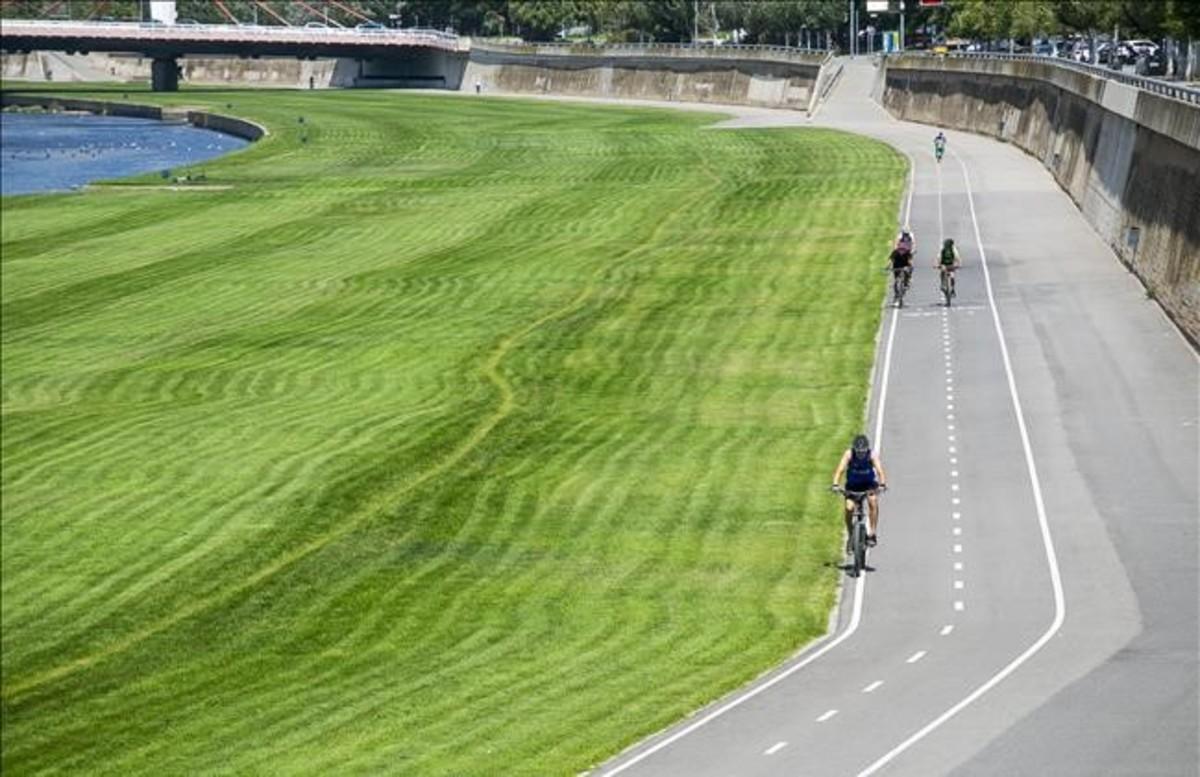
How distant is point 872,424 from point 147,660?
1847 cm

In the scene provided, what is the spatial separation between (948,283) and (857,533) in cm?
2891

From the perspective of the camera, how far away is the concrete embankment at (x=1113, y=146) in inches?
2196

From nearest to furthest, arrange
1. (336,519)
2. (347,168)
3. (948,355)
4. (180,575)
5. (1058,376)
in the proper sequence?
1. (180,575)
2. (336,519)
3. (1058,376)
4. (948,355)
5. (347,168)

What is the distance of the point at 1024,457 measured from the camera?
135 ft

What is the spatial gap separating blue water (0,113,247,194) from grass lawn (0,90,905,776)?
33150mm

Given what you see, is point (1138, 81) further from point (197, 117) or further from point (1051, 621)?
point (197, 117)

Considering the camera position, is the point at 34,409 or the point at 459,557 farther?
the point at 34,409

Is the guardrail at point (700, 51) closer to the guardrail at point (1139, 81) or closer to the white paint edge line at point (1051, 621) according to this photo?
the guardrail at point (1139, 81)

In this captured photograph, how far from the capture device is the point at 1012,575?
32719 millimetres

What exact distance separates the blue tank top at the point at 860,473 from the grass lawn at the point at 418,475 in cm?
155

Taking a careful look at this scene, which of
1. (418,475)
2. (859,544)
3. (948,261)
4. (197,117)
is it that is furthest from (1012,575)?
(197,117)

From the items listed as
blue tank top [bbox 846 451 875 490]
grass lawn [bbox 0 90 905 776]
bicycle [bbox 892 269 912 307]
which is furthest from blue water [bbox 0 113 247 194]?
blue tank top [bbox 846 451 875 490]

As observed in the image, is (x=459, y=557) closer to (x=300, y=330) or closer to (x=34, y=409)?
(x=34, y=409)

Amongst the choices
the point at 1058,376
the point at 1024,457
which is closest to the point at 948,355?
the point at 1058,376
